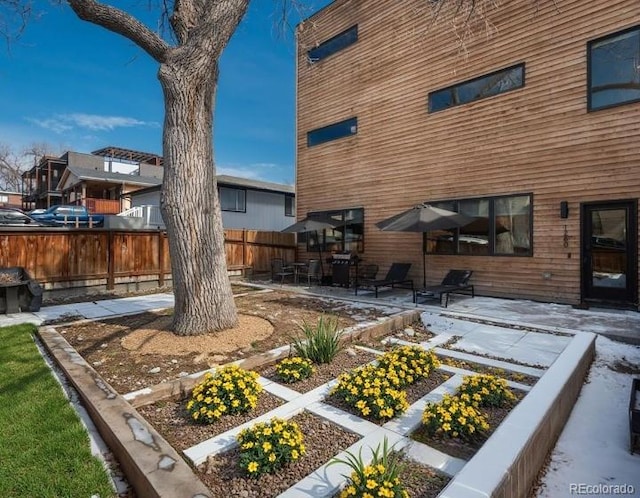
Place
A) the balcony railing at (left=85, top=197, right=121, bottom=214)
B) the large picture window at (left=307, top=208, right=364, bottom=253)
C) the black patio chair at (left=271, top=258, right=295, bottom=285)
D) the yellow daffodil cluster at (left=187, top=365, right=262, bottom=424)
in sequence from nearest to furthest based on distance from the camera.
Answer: the yellow daffodil cluster at (left=187, top=365, right=262, bottom=424) < the black patio chair at (left=271, top=258, right=295, bottom=285) < the large picture window at (left=307, top=208, right=364, bottom=253) < the balcony railing at (left=85, top=197, right=121, bottom=214)

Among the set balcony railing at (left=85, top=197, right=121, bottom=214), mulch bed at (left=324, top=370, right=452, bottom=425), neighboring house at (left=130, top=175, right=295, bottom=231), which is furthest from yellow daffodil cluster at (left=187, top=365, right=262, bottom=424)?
balcony railing at (left=85, top=197, right=121, bottom=214)

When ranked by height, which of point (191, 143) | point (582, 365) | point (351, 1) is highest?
point (351, 1)

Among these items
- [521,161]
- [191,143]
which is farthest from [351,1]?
[191,143]

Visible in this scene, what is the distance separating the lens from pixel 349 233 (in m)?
Result: 11.6

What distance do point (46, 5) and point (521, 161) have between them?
9.48 metres

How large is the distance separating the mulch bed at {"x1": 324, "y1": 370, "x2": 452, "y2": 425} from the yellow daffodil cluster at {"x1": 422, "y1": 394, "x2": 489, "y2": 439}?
0.36 metres

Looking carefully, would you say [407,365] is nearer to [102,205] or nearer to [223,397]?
[223,397]

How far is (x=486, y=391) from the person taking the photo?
279 centimetres

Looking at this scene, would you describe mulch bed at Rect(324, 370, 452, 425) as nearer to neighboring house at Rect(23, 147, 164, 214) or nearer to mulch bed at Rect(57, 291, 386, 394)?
mulch bed at Rect(57, 291, 386, 394)

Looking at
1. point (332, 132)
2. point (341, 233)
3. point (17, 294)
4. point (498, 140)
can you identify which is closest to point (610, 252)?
point (498, 140)

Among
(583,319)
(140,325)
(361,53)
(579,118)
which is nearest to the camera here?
(140,325)

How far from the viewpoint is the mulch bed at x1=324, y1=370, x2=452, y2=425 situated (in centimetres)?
281

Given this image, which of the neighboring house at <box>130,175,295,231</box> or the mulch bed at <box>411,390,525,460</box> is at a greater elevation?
the neighboring house at <box>130,175,295,231</box>

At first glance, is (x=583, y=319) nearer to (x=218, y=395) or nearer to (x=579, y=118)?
(x=579, y=118)
